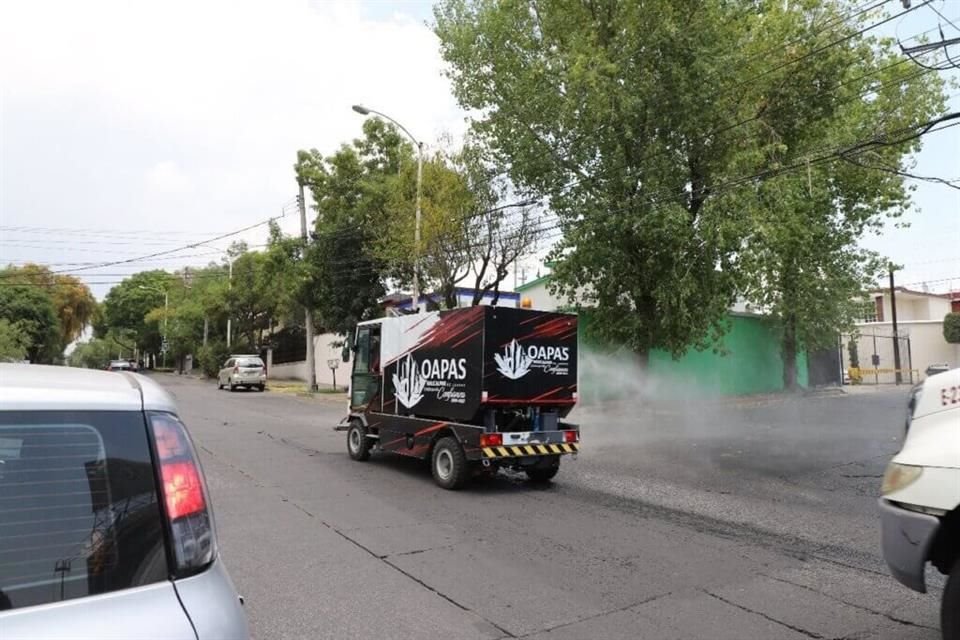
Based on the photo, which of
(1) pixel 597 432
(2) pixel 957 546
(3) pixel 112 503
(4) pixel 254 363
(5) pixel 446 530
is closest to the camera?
(3) pixel 112 503

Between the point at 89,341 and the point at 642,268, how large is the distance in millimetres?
104446

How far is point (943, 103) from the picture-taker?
76.2 feet

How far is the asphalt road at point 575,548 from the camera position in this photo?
4574 mm

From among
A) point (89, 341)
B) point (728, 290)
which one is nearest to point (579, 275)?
point (728, 290)

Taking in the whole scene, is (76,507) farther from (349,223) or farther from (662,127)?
(349,223)

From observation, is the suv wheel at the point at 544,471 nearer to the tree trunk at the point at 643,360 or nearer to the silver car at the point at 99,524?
the silver car at the point at 99,524

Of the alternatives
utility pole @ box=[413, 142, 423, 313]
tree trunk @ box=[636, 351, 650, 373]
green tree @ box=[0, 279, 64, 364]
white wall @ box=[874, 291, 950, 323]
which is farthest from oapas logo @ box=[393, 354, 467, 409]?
white wall @ box=[874, 291, 950, 323]

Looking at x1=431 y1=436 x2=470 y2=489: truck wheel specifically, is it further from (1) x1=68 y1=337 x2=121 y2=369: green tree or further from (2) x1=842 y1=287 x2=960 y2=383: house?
(1) x1=68 y1=337 x2=121 y2=369: green tree

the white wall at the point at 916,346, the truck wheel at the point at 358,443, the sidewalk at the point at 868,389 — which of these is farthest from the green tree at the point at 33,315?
the white wall at the point at 916,346

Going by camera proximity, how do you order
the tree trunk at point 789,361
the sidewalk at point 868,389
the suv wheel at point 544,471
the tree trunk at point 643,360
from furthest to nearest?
1. the sidewalk at point 868,389
2. the tree trunk at point 789,361
3. the tree trunk at point 643,360
4. the suv wheel at point 544,471

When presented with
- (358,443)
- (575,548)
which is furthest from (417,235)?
(575,548)

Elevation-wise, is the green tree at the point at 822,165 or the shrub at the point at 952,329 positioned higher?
the green tree at the point at 822,165

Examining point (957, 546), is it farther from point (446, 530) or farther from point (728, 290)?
point (728, 290)

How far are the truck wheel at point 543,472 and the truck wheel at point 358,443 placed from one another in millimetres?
3001
